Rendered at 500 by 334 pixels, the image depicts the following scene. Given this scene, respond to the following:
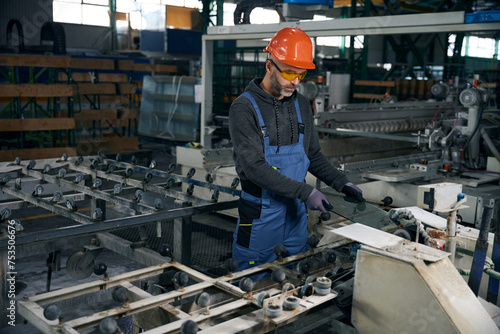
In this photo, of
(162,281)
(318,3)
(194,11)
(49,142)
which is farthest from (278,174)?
(194,11)

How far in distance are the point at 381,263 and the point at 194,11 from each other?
13721 millimetres

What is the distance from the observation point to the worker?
7.23ft

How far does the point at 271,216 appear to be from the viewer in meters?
2.38

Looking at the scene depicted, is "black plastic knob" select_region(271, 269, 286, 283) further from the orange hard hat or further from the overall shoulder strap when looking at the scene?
the orange hard hat

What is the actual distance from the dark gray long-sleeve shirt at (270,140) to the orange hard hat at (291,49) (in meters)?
0.19

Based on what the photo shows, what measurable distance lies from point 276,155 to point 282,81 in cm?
35

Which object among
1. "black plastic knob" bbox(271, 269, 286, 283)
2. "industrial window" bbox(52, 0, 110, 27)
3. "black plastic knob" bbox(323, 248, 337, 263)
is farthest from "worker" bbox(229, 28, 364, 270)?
"industrial window" bbox(52, 0, 110, 27)

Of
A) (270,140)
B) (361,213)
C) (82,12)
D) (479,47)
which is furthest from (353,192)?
(479,47)

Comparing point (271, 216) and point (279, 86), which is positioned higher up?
point (279, 86)

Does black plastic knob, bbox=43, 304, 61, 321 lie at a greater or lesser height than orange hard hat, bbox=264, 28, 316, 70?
lesser

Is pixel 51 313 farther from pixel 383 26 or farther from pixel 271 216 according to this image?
pixel 383 26

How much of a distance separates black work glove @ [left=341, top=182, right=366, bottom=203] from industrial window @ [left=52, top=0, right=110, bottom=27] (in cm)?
1615

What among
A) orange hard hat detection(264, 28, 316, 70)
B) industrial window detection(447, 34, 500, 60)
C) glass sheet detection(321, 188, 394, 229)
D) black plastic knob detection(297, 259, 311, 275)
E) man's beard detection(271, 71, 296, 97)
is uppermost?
industrial window detection(447, 34, 500, 60)

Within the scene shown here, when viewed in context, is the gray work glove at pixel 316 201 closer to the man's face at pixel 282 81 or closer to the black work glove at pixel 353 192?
the black work glove at pixel 353 192
